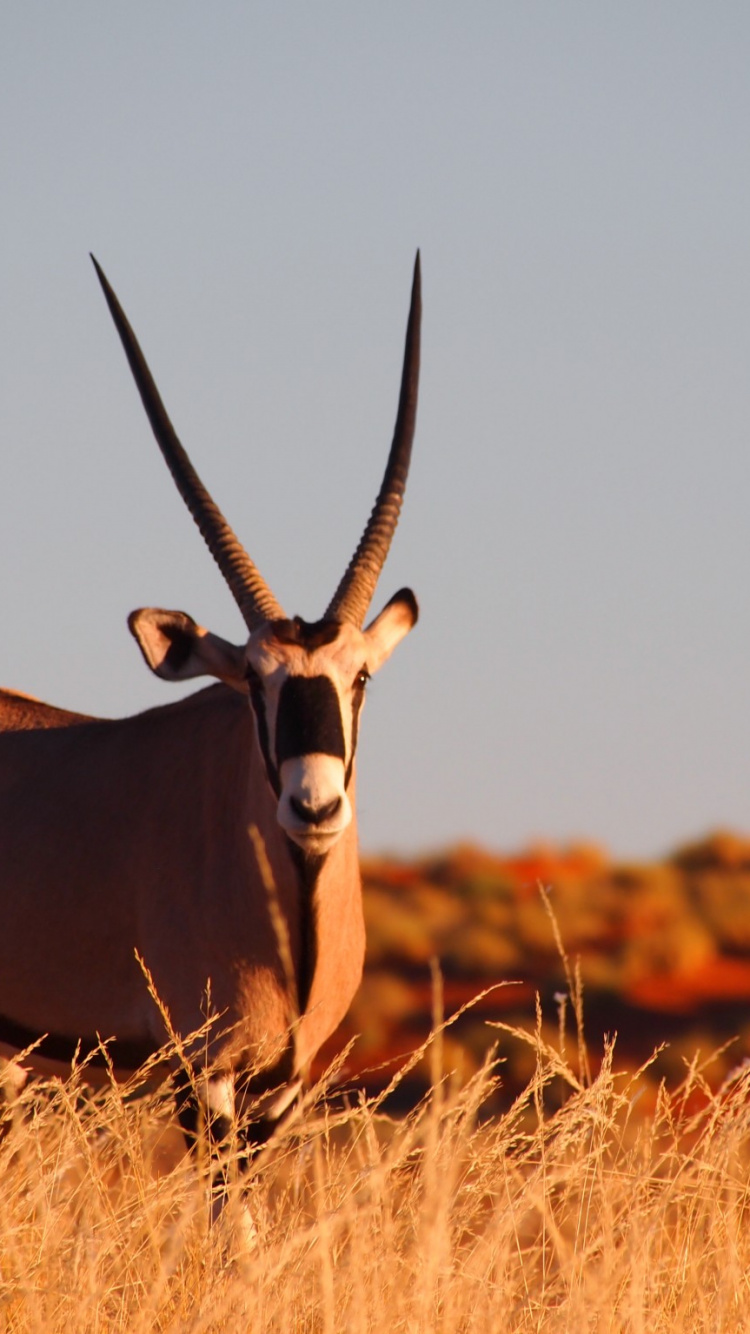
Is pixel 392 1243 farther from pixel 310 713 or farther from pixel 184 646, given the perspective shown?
pixel 184 646

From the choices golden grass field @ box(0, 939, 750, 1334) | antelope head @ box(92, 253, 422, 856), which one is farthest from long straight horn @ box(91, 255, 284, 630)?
golden grass field @ box(0, 939, 750, 1334)

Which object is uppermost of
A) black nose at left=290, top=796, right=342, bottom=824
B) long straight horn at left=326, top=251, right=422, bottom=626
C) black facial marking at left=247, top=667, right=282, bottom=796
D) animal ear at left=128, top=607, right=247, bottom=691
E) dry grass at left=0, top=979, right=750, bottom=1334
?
long straight horn at left=326, top=251, right=422, bottom=626

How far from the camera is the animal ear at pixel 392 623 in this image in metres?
5.46

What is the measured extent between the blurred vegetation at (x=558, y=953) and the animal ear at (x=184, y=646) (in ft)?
39.3

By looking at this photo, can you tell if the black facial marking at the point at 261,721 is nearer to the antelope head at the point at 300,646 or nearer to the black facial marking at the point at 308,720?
the antelope head at the point at 300,646

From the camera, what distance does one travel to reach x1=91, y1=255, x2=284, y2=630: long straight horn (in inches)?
217

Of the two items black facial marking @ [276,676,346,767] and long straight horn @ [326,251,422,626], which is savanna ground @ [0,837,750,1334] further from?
long straight horn @ [326,251,422,626]

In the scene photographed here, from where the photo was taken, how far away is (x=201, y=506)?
582cm

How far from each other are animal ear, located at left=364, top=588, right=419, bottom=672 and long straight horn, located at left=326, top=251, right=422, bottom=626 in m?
0.07

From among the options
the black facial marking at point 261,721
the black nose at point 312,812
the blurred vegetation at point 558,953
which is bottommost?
the blurred vegetation at point 558,953

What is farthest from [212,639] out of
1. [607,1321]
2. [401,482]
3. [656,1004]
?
[656,1004]

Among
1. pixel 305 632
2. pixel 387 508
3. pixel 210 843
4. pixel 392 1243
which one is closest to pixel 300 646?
pixel 305 632

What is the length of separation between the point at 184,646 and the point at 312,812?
A: 1220 millimetres

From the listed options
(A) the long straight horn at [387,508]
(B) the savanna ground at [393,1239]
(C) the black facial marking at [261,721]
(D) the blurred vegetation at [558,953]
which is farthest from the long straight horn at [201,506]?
(D) the blurred vegetation at [558,953]
